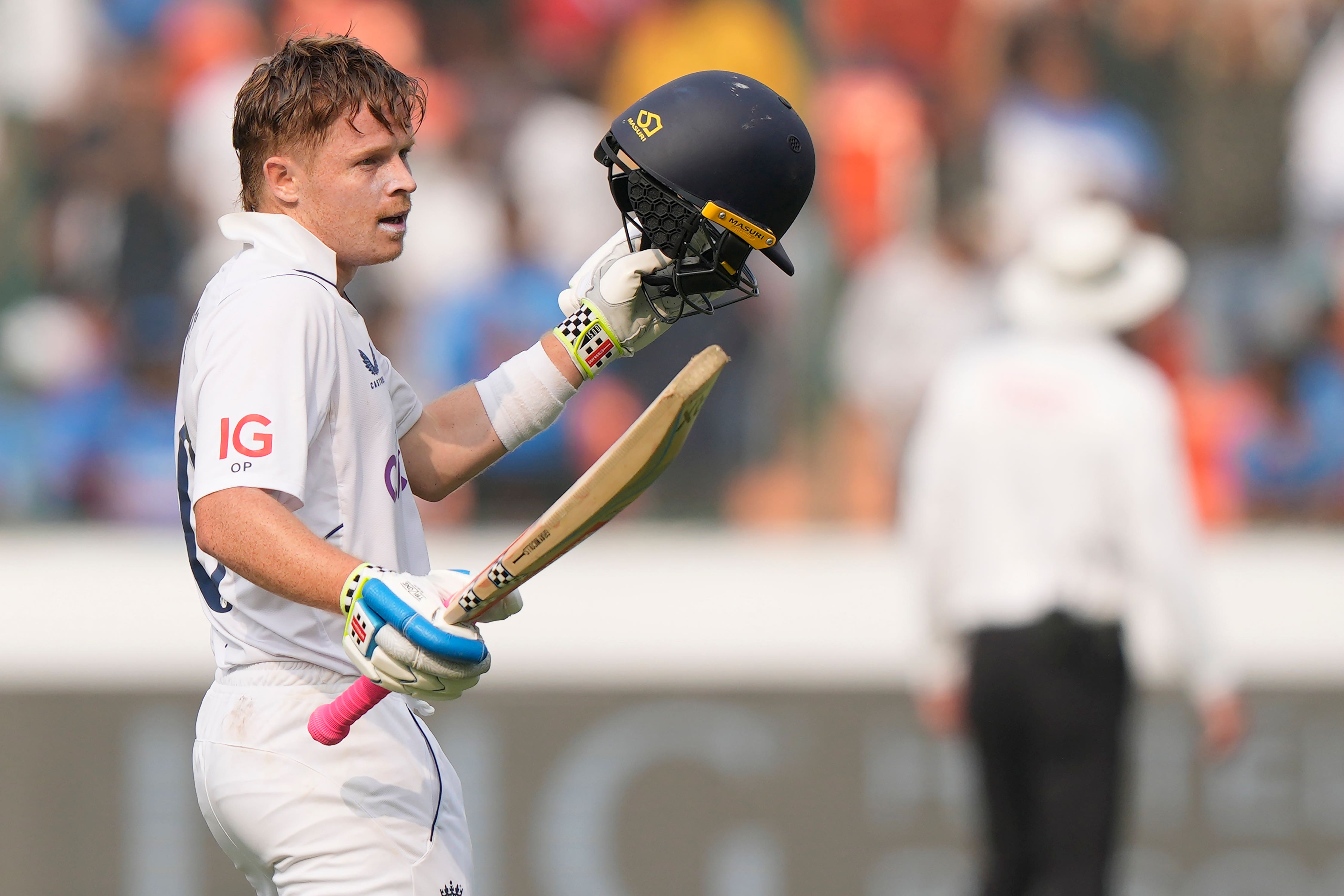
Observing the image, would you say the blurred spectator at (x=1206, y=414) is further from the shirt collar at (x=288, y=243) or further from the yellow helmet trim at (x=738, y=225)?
the shirt collar at (x=288, y=243)

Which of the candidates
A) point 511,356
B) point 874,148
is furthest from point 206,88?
point 874,148

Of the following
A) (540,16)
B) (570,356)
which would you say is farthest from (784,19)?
(570,356)

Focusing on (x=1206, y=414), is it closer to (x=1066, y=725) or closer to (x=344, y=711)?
(x=1066, y=725)

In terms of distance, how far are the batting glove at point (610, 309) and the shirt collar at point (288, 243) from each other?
49 cm

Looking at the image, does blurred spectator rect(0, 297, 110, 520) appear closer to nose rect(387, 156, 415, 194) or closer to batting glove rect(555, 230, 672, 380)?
batting glove rect(555, 230, 672, 380)

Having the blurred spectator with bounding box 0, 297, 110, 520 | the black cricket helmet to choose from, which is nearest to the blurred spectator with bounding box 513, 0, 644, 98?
the blurred spectator with bounding box 0, 297, 110, 520

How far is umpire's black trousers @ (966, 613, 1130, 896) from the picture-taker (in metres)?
5.10

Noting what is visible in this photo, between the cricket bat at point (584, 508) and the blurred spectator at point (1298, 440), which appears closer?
the cricket bat at point (584, 508)

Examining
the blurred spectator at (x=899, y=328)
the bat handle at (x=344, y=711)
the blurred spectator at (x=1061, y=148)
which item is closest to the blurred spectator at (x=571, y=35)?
the blurred spectator at (x=899, y=328)

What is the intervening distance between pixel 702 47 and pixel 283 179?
15.6 feet

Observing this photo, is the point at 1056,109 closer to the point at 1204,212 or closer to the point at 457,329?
the point at 1204,212

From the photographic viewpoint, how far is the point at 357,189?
2.84m

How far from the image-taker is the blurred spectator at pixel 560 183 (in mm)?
6973

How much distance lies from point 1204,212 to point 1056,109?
73 cm
